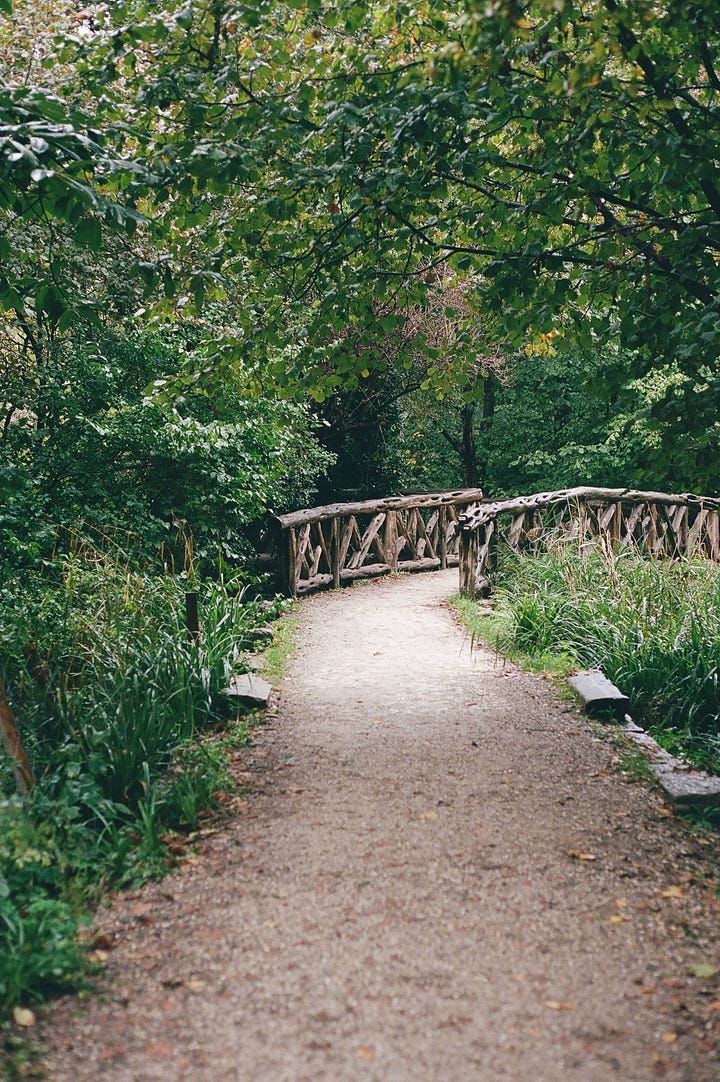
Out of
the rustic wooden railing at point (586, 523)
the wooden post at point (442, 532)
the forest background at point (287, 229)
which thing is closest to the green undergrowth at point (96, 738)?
the forest background at point (287, 229)

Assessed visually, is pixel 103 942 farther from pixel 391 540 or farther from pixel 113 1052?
pixel 391 540

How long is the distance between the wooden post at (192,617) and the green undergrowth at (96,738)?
0.06 metres

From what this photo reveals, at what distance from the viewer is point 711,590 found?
8.20 metres

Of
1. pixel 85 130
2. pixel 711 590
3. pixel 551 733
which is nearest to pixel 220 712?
pixel 551 733

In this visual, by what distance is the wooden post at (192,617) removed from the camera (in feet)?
20.7

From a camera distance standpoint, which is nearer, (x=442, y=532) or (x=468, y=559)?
(x=468, y=559)

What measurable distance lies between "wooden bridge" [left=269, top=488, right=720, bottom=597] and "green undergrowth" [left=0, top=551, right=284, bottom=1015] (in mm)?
4227

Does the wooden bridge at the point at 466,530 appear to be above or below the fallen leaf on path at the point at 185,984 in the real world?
above

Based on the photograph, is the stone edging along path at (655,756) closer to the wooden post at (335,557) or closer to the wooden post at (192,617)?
the wooden post at (192,617)

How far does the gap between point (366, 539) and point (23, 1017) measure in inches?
420

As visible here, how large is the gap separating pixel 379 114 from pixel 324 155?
553 millimetres

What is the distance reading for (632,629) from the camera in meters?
7.19

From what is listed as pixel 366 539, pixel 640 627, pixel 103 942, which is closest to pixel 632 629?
pixel 640 627

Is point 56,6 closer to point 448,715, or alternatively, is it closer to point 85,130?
point 85,130
